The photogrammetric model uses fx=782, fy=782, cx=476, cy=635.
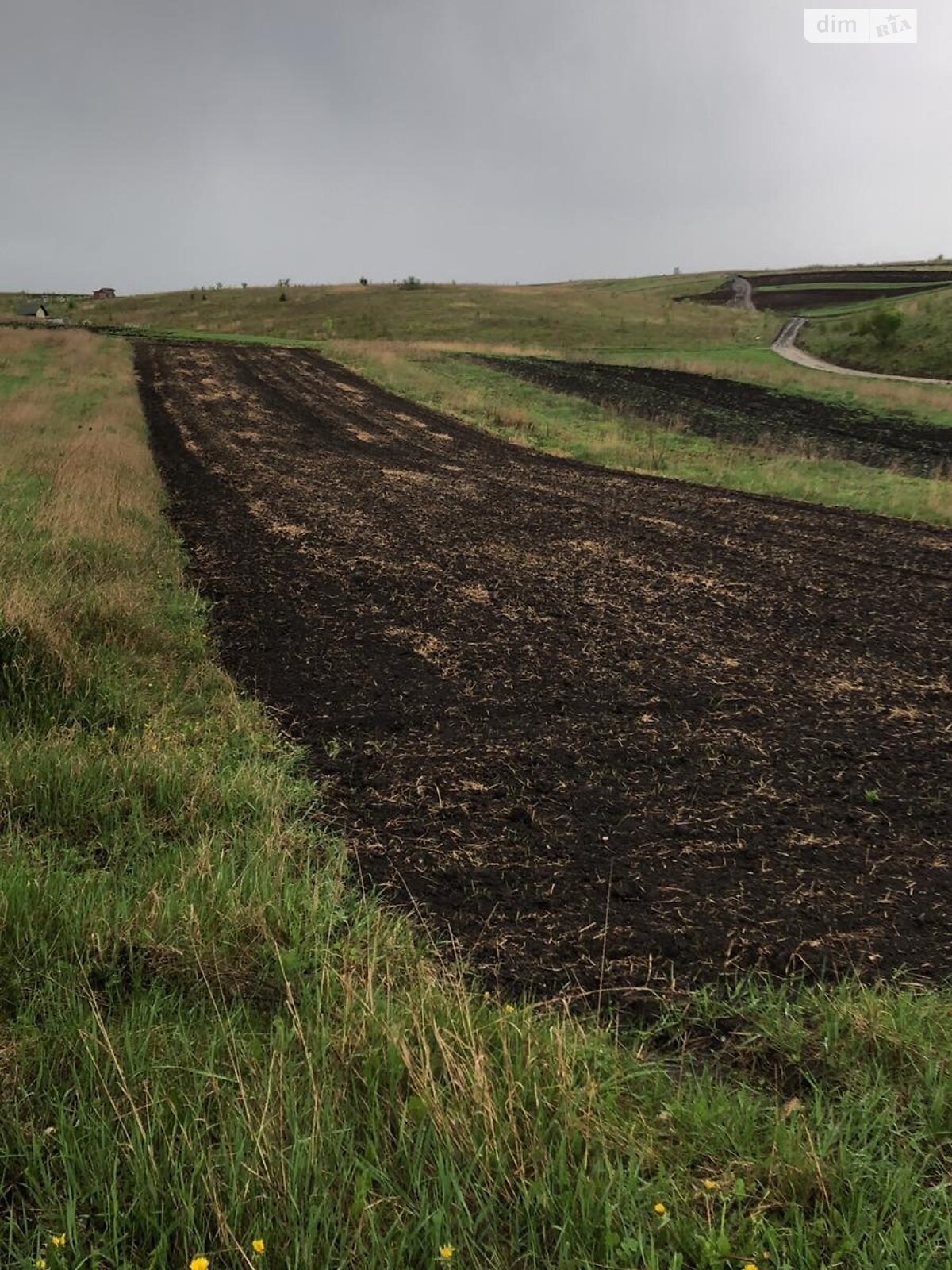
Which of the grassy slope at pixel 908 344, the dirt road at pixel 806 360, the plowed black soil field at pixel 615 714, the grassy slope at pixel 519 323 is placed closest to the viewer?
the plowed black soil field at pixel 615 714

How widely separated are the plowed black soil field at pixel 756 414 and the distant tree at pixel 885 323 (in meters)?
17.6

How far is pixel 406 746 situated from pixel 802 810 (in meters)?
2.49

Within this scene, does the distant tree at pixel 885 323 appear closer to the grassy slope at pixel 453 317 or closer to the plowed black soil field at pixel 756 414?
the grassy slope at pixel 453 317

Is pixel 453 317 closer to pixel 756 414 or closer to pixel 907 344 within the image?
pixel 907 344

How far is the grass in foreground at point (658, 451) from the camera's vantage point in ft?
49.2

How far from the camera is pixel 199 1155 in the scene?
1.97m

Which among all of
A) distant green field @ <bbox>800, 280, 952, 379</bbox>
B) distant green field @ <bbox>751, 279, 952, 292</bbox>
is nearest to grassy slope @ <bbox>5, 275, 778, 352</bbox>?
distant green field @ <bbox>800, 280, 952, 379</bbox>

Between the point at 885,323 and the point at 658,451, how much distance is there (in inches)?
1611

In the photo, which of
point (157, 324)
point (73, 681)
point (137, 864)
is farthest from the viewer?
point (157, 324)

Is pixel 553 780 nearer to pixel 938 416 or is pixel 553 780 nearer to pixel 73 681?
pixel 73 681

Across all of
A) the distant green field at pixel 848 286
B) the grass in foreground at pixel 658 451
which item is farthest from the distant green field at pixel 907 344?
the grass in foreground at pixel 658 451

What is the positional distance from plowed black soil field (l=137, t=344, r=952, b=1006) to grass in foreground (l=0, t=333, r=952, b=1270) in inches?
17.2

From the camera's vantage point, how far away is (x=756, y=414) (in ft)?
92.0

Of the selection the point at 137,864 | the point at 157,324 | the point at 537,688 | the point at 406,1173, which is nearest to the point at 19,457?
the point at 537,688
